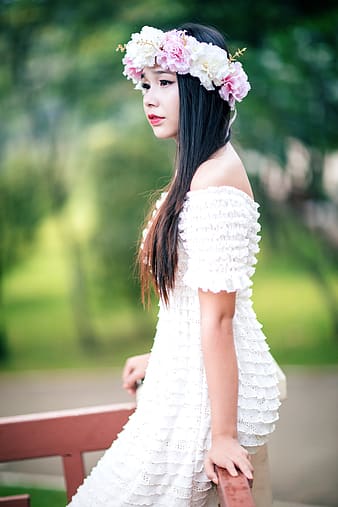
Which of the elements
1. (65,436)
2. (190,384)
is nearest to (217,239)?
(190,384)

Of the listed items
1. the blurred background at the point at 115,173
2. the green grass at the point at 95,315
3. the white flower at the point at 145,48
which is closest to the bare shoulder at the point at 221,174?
the white flower at the point at 145,48

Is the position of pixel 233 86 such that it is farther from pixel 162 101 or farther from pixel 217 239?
pixel 217 239

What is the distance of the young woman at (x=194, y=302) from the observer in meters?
1.43

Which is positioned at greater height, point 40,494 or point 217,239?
point 217,239

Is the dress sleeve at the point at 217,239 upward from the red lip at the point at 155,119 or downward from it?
downward

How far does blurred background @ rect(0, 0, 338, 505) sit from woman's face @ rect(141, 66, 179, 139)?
4.18 m

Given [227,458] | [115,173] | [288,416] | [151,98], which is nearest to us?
[227,458]

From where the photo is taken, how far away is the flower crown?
5.12 feet

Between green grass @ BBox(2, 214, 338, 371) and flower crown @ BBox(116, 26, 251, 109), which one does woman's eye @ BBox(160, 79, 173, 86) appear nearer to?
flower crown @ BBox(116, 26, 251, 109)

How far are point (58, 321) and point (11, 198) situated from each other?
1090 millimetres

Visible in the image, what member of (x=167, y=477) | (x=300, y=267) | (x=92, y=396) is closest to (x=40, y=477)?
(x=92, y=396)

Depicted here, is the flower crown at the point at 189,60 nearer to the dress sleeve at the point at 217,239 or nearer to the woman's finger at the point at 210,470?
the dress sleeve at the point at 217,239

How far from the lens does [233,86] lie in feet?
5.28

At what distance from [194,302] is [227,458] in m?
0.32
